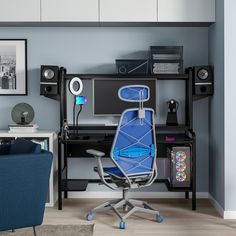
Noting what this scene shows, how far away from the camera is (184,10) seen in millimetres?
4918

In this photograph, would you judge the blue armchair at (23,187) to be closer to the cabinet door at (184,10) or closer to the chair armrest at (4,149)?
the chair armrest at (4,149)

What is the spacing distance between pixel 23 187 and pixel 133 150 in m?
1.22

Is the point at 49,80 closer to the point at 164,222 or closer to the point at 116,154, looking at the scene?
the point at 116,154

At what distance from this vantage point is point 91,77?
5023 mm

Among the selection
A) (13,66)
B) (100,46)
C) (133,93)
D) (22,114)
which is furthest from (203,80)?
(13,66)

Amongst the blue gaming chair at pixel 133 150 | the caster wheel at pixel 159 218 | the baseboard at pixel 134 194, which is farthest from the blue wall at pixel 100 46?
the caster wheel at pixel 159 218

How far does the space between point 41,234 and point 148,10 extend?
8.02 ft

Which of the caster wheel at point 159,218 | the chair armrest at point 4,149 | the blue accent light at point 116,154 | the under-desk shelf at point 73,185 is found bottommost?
the caster wheel at point 159,218

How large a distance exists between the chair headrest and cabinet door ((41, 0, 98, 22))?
0.99 meters

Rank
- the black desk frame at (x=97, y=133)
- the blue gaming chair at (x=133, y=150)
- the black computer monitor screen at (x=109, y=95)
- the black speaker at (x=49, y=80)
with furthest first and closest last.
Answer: the black computer monitor screen at (x=109, y=95)
the black speaker at (x=49, y=80)
the black desk frame at (x=97, y=133)
the blue gaming chair at (x=133, y=150)

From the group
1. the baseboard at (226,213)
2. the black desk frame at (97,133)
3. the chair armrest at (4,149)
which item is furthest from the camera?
the black desk frame at (97,133)

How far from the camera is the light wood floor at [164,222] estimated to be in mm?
4039

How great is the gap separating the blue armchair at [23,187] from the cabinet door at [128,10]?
1.95 metres

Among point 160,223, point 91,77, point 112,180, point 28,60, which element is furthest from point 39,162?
point 28,60
